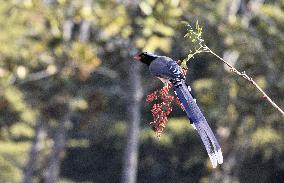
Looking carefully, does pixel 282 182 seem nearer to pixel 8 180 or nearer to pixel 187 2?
pixel 8 180

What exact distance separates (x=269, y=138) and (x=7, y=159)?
997 cm

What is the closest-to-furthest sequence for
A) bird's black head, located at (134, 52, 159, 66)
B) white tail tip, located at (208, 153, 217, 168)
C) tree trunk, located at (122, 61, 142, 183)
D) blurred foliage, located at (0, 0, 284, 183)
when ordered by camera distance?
white tail tip, located at (208, 153, 217, 168) < bird's black head, located at (134, 52, 159, 66) < blurred foliage, located at (0, 0, 284, 183) < tree trunk, located at (122, 61, 142, 183)

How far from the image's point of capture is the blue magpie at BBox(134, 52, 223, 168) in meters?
4.21

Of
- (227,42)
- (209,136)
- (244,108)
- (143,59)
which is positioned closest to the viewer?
(209,136)

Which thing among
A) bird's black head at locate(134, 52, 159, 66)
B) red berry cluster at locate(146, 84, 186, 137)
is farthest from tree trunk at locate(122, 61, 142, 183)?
red berry cluster at locate(146, 84, 186, 137)

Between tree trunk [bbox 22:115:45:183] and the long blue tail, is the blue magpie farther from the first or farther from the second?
tree trunk [bbox 22:115:45:183]

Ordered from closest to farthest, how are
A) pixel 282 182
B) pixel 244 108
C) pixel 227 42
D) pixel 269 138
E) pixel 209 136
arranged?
pixel 209 136, pixel 227 42, pixel 244 108, pixel 269 138, pixel 282 182

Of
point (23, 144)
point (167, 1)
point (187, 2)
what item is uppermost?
point (23, 144)

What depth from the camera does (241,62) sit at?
14.2m

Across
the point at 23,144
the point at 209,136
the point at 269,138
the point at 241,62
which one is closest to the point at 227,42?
the point at 241,62

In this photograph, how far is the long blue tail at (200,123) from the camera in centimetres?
419

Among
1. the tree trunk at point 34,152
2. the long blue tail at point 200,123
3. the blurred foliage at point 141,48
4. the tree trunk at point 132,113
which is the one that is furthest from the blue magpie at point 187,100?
the tree trunk at point 34,152

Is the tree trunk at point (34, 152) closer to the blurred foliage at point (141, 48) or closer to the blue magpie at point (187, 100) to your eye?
the blurred foliage at point (141, 48)

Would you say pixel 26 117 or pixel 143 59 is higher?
pixel 26 117
